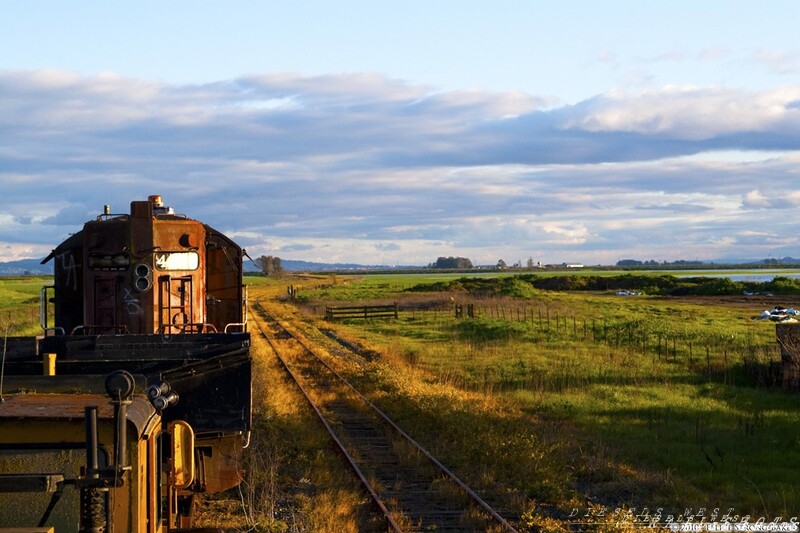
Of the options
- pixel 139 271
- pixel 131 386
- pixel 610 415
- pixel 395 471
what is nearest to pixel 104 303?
pixel 139 271

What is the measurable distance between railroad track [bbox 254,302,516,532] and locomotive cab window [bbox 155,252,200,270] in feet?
12.6

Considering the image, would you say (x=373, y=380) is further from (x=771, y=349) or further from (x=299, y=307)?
(x=299, y=307)

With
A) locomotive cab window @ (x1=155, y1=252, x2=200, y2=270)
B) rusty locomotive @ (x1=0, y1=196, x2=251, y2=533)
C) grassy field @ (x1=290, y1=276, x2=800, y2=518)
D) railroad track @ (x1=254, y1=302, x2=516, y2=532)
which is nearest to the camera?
rusty locomotive @ (x1=0, y1=196, x2=251, y2=533)

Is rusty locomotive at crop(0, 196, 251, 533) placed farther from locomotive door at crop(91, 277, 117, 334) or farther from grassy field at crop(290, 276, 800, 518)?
grassy field at crop(290, 276, 800, 518)

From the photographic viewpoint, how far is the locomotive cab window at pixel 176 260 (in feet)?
42.4

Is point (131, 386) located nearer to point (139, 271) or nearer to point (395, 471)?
point (139, 271)

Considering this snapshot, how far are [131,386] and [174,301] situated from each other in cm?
919

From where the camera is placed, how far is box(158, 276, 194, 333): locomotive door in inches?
512

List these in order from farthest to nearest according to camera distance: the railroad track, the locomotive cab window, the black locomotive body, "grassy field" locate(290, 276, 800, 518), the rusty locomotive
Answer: the locomotive cab window < the black locomotive body < "grassy field" locate(290, 276, 800, 518) < the railroad track < the rusty locomotive

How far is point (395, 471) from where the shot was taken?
42.7 feet

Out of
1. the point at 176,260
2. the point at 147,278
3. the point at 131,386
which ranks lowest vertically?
the point at 131,386

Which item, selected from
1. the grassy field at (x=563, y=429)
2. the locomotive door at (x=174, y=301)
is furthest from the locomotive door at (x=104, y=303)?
the grassy field at (x=563, y=429)

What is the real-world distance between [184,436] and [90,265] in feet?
23.9

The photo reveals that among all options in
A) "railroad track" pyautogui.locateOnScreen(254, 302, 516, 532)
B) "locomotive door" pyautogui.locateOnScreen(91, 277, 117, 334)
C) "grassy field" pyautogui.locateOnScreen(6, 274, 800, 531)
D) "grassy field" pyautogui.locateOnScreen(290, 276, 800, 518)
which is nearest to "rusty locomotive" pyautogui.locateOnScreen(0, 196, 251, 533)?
"locomotive door" pyautogui.locateOnScreen(91, 277, 117, 334)
